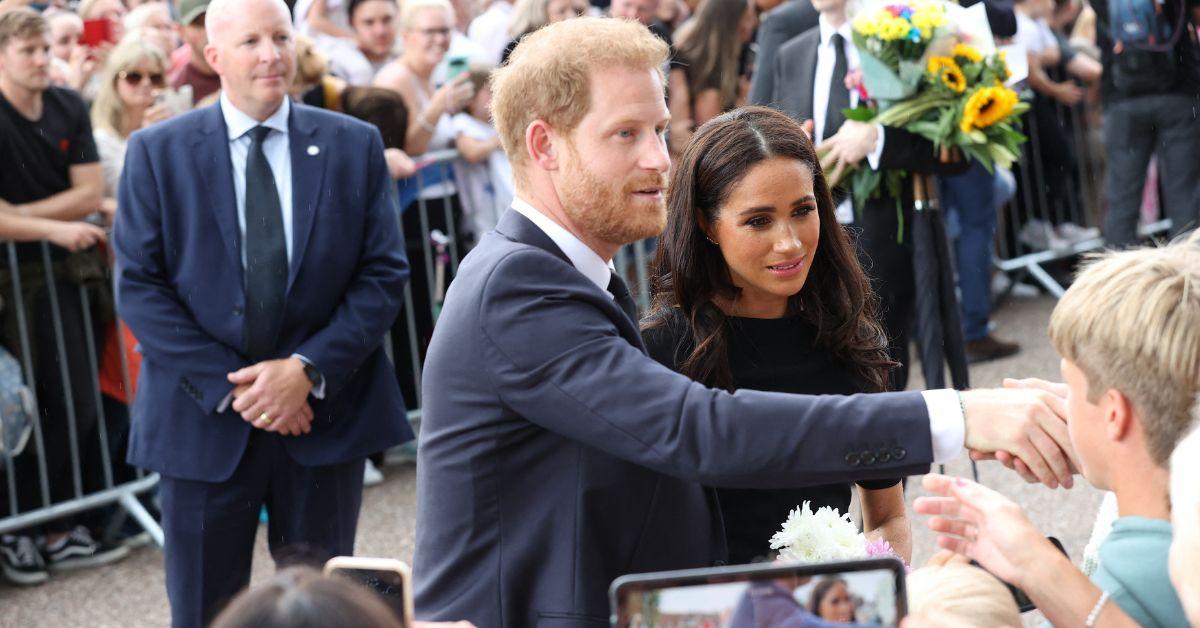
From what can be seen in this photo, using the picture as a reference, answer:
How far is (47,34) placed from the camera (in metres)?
6.55

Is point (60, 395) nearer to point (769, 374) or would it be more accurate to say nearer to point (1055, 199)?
point (769, 374)

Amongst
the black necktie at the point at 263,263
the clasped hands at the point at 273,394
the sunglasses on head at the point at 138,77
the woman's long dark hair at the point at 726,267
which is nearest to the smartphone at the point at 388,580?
the woman's long dark hair at the point at 726,267

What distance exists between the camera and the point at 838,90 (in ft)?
21.4

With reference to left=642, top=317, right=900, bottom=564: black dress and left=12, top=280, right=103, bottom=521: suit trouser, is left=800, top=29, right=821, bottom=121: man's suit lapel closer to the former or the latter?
left=642, top=317, right=900, bottom=564: black dress

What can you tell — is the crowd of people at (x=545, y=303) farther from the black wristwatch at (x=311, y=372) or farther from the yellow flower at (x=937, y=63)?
the yellow flower at (x=937, y=63)

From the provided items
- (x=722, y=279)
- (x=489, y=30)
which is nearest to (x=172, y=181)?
(x=722, y=279)

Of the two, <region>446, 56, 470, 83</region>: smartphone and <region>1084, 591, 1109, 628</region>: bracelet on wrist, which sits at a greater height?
<region>1084, 591, 1109, 628</region>: bracelet on wrist

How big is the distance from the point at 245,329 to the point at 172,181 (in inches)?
20.5

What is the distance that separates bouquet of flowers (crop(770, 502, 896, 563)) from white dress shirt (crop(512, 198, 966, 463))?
369 millimetres

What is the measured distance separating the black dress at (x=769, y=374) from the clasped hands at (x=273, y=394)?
1.64 m

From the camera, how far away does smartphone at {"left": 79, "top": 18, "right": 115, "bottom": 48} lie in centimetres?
792

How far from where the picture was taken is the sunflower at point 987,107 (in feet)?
19.6

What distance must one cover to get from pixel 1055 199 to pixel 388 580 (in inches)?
392

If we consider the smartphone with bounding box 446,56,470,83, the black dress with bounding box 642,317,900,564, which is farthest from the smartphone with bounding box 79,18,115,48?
the black dress with bounding box 642,317,900,564
